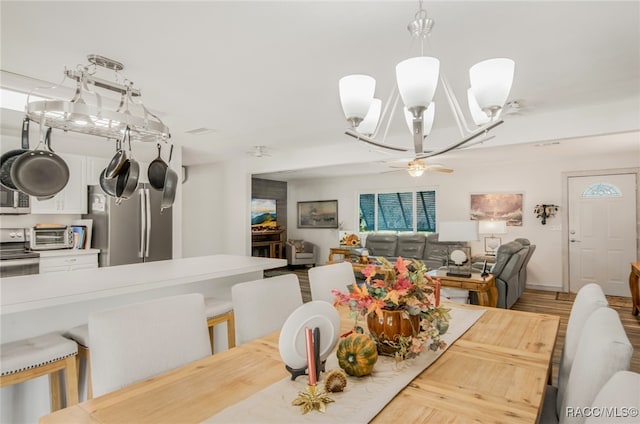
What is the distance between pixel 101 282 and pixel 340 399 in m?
1.59

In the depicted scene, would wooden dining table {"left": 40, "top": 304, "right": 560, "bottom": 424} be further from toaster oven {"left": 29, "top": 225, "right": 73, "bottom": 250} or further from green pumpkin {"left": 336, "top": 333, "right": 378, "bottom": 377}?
toaster oven {"left": 29, "top": 225, "right": 73, "bottom": 250}

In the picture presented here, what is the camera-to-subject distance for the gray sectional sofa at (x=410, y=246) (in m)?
6.79

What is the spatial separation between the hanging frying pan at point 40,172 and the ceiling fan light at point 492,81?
223cm

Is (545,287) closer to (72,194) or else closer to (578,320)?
(578,320)

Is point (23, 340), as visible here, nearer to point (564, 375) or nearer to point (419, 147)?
point (419, 147)

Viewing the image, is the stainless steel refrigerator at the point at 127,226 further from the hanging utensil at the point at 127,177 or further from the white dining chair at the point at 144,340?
the white dining chair at the point at 144,340

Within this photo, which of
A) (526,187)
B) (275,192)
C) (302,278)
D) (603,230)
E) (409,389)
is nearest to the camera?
(409,389)

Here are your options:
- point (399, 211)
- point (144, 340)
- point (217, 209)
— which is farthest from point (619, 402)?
point (399, 211)

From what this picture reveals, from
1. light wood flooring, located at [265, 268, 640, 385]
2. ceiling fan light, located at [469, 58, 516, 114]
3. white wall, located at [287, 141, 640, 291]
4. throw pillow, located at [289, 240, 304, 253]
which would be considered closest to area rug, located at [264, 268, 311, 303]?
light wood flooring, located at [265, 268, 640, 385]

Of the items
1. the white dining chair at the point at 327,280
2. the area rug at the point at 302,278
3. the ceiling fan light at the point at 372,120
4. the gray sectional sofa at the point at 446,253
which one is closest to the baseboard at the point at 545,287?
the gray sectional sofa at the point at 446,253

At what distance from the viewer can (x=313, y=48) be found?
2.08 meters

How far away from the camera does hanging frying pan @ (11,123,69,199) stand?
1.94 m

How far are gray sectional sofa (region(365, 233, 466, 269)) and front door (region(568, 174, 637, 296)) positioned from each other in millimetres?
1866

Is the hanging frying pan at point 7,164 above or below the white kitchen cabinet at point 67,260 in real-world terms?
above
